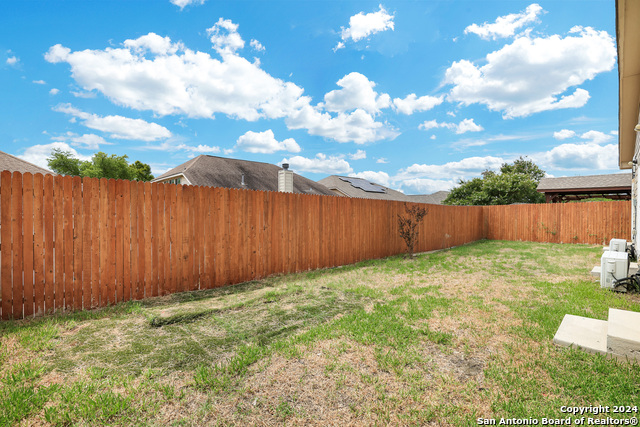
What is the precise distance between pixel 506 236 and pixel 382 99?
9.73 m

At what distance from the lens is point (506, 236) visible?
15023 millimetres

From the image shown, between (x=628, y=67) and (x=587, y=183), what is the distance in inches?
621

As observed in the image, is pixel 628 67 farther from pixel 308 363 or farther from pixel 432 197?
pixel 432 197

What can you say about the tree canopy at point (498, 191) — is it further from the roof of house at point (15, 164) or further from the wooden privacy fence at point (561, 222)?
the roof of house at point (15, 164)

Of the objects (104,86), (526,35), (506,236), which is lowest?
(506,236)

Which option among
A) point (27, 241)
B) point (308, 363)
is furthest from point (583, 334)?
point (27, 241)

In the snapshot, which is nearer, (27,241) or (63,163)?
(27,241)

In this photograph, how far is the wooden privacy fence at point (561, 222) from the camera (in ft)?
38.9

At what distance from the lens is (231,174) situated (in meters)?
17.8

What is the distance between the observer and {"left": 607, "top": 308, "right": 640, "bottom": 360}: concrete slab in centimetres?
239

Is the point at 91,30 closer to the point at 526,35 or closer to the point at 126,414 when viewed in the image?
the point at 126,414

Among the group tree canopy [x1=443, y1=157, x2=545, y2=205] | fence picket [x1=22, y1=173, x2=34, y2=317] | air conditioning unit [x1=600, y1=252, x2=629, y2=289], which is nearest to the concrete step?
air conditioning unit [x1=600, y1=252, x2=629, y2=289]

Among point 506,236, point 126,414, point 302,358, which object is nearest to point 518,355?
point 302,358

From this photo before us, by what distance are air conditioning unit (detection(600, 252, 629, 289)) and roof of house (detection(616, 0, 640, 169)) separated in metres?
3.30
